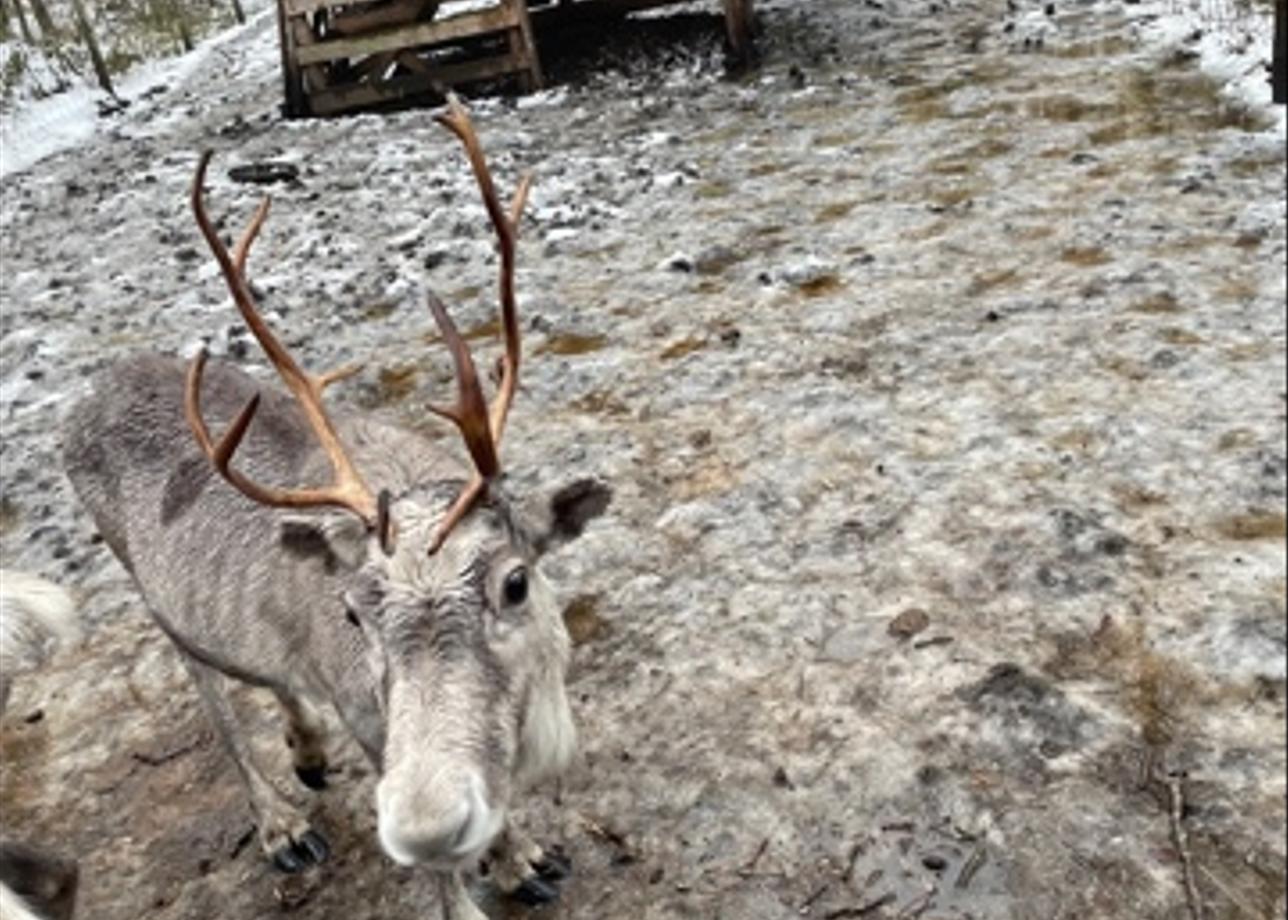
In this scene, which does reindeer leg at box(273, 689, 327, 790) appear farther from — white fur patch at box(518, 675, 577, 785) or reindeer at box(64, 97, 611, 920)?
white fur patch at box(518, 675, 577, 785)

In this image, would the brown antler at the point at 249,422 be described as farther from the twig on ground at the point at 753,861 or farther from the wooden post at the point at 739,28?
the wooden post at the point at 739,28

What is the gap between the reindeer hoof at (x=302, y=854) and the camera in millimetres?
4609

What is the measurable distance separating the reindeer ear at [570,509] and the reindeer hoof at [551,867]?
1.13 metres

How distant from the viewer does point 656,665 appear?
5113 millimetres

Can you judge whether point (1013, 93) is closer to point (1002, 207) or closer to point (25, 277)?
point (1002, 207)

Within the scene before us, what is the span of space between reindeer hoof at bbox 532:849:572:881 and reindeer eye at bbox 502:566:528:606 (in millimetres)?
1208

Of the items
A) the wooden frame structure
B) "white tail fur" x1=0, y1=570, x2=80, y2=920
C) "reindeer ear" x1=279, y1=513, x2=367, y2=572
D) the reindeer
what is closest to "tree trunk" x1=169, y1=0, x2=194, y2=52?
the wooden frame structure

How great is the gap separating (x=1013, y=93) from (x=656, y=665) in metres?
6.97

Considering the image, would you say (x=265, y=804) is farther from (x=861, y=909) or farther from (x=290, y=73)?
(x=290, y=73)

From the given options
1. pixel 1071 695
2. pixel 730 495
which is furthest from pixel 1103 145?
pixel 1071 695

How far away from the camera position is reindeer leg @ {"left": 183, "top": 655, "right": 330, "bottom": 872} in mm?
4637

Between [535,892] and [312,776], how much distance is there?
3.99 feet

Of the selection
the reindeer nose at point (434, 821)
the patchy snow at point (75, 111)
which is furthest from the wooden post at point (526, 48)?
the reindeer nose at point (434, 821)

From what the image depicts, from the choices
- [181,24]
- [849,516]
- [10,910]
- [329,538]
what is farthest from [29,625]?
[181,24]
